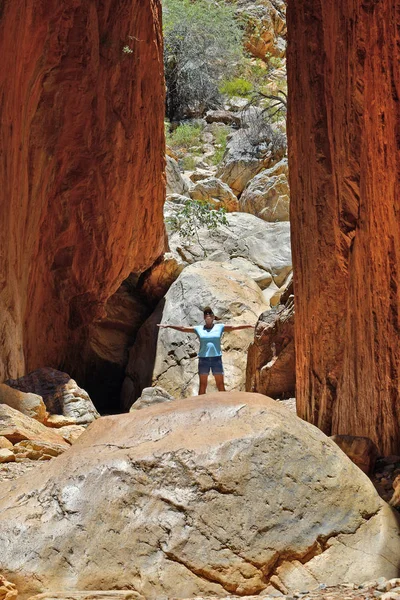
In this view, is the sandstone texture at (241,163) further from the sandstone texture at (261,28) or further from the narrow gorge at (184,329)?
the sandstone texture at (261,28)

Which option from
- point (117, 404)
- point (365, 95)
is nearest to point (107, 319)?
point (117, 404)

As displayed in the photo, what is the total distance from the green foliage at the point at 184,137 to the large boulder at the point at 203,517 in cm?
2273

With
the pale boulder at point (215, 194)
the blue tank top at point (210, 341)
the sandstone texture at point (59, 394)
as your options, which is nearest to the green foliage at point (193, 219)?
the pale boulder at point (215, 194)

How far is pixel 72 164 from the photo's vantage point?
1332 cm

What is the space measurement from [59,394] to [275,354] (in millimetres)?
4069

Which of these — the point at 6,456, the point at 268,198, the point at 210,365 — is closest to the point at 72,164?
the point at 210,365

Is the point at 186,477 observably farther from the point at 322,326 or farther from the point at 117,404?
the point at 117,404

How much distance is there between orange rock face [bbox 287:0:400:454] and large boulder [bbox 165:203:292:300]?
35.0 feet

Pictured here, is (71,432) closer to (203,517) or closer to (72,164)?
(203,517)

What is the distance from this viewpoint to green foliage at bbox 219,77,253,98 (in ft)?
91.3

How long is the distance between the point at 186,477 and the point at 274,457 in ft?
1.42

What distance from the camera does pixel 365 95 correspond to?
583 cm

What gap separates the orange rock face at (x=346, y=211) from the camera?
5.32 metres

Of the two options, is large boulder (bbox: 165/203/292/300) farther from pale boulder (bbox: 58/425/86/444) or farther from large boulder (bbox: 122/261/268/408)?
pale boulder (bbox: 58/425/86/444)
